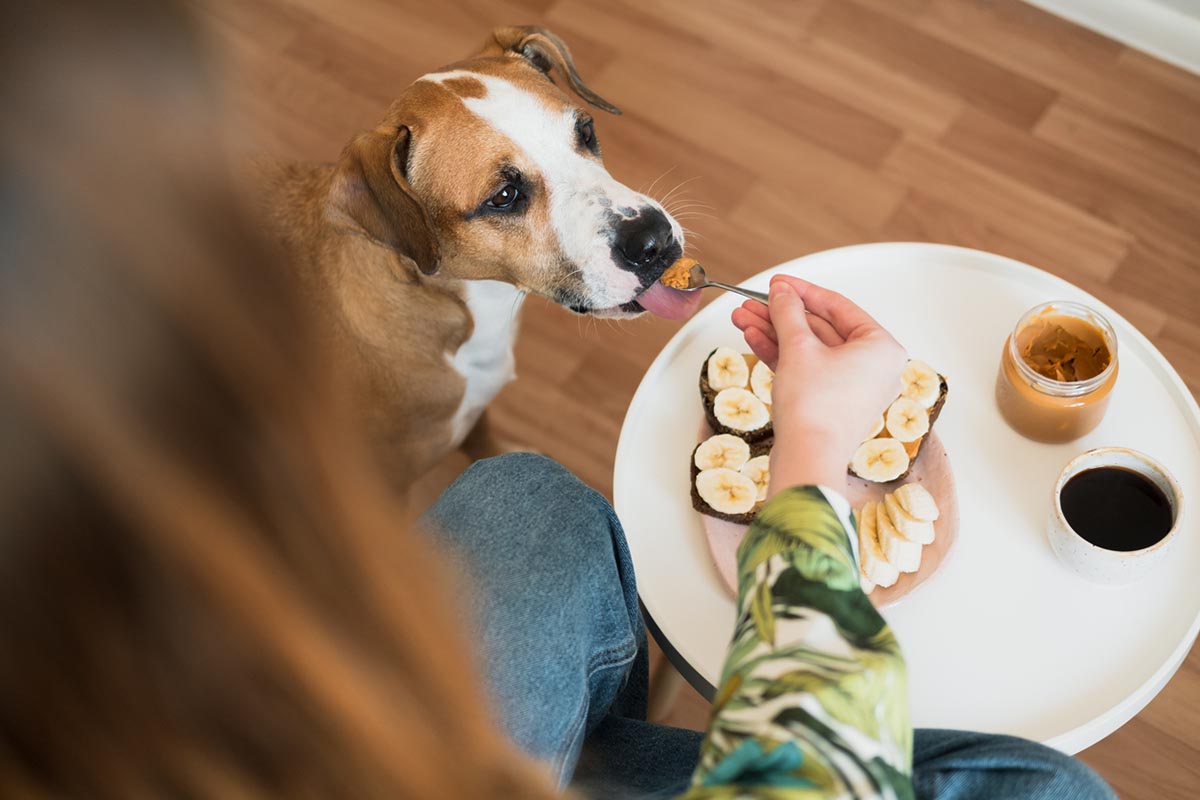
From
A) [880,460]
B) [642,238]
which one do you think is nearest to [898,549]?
[880,460]

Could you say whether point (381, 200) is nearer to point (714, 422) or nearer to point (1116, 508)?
point (714, 422)

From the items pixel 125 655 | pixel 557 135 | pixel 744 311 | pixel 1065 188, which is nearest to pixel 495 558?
pixel 744 311

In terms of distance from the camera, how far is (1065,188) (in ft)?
7.54

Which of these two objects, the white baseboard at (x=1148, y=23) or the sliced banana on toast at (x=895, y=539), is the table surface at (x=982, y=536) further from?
the white baseboard at (x=1148, y=23)

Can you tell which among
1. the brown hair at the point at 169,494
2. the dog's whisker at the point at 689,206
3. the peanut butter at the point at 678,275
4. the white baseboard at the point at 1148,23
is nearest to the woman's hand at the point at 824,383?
the peanut butter at the point at 678,275

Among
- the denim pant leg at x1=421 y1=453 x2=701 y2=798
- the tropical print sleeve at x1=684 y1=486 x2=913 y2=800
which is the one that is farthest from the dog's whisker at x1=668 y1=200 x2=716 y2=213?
the tropical print sleeve at x1=684 y1=486 x2=913 y2=800

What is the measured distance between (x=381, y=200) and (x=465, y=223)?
129mm

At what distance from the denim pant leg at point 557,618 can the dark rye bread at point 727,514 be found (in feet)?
0.52

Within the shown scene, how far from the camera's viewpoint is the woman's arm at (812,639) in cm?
87

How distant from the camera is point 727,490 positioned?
55.4 inches

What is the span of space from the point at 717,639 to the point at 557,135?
0.75 metres

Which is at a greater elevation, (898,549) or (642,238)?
(642,238)

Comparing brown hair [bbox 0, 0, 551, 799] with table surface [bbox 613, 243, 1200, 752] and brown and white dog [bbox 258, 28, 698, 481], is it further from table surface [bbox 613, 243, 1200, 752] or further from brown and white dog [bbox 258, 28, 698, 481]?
brown and white dog [bbox 258, 28, 698, 481]

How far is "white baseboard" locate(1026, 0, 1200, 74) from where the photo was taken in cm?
237
